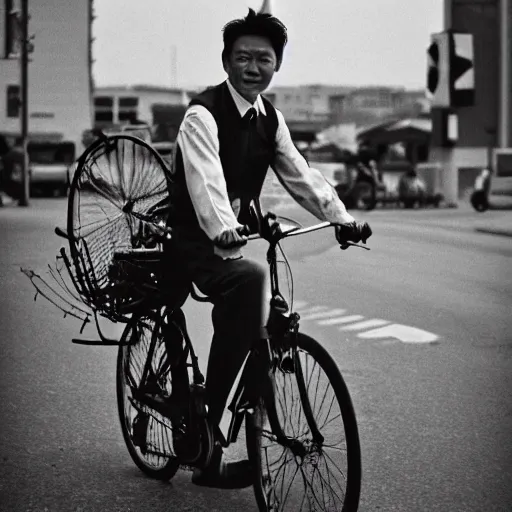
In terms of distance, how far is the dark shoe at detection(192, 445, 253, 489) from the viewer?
3.96 metres

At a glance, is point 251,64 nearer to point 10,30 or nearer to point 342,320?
point 342,320

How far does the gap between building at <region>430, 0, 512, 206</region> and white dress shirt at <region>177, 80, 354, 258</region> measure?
3856 centimetres

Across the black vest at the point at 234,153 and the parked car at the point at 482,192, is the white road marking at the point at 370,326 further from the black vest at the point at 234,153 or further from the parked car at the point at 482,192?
the parked car at the point at 482,192

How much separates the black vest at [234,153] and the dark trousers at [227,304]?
0.42ft

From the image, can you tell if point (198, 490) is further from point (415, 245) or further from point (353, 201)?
point (353, 201)

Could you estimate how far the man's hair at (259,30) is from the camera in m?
3.86

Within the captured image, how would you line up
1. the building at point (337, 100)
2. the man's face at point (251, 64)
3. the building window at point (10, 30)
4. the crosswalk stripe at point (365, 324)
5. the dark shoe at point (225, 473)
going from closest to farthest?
the man's face at point (251, 64) < the dark shoe at point (225, 473) < the crosswalk stripe at point (365, 324) < the building window at point (10, 30) < the building at point (337, 100)

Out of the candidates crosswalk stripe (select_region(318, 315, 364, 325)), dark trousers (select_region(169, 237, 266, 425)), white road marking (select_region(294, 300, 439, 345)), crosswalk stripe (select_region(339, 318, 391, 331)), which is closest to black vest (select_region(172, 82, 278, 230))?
dark trousers (select_region(169, 237, 266, 425))

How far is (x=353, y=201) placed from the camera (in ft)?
98.7

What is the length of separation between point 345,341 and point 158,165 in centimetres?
434

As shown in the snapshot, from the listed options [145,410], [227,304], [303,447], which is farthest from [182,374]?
[303,447]

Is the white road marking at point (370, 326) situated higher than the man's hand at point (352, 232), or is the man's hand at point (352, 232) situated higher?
the man's hand at point (352, 232)

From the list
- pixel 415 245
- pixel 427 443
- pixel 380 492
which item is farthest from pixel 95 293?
pixel 415 245

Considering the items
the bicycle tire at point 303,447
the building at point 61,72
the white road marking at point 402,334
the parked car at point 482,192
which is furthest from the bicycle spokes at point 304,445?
the building at point 61,72
